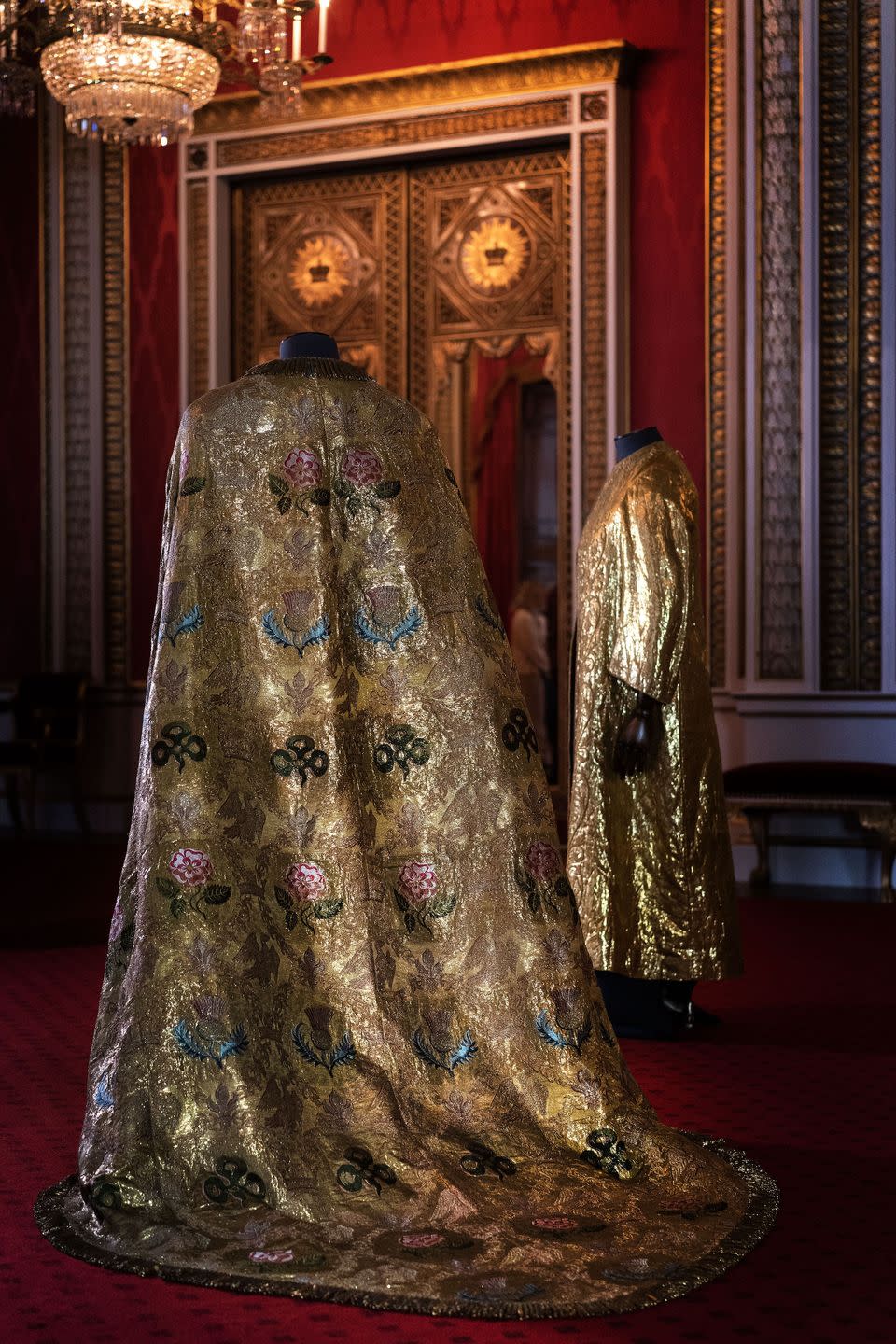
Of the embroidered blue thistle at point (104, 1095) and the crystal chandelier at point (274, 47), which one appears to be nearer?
the embroidered blue thistle at point (104, 1095)

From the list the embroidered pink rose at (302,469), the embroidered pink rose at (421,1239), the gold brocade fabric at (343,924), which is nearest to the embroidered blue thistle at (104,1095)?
the gold brocade fabric at (343,924)

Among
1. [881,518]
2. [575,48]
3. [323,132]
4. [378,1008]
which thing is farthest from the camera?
[323,132]

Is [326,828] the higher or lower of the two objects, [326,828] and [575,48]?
the lower

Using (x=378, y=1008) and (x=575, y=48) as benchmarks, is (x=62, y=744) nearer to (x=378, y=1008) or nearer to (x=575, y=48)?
(x=575, y=48)

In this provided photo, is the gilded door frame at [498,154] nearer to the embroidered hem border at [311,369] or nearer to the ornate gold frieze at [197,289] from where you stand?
the ornate gold frieze at [197,289]

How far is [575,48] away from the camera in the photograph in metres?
7.80

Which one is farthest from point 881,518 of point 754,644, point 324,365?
point 324,365

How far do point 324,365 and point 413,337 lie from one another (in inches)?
232

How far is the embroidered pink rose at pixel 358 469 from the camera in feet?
8.93

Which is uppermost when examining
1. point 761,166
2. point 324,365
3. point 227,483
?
point 761,166

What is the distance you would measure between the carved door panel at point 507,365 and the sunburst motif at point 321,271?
15.1 inches

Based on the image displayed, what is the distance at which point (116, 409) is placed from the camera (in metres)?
9.02

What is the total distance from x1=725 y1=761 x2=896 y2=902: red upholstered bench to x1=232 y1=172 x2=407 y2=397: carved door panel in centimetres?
284

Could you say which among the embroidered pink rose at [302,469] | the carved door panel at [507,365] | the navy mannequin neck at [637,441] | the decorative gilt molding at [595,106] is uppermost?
the decorative gilt molding at [595,106]
